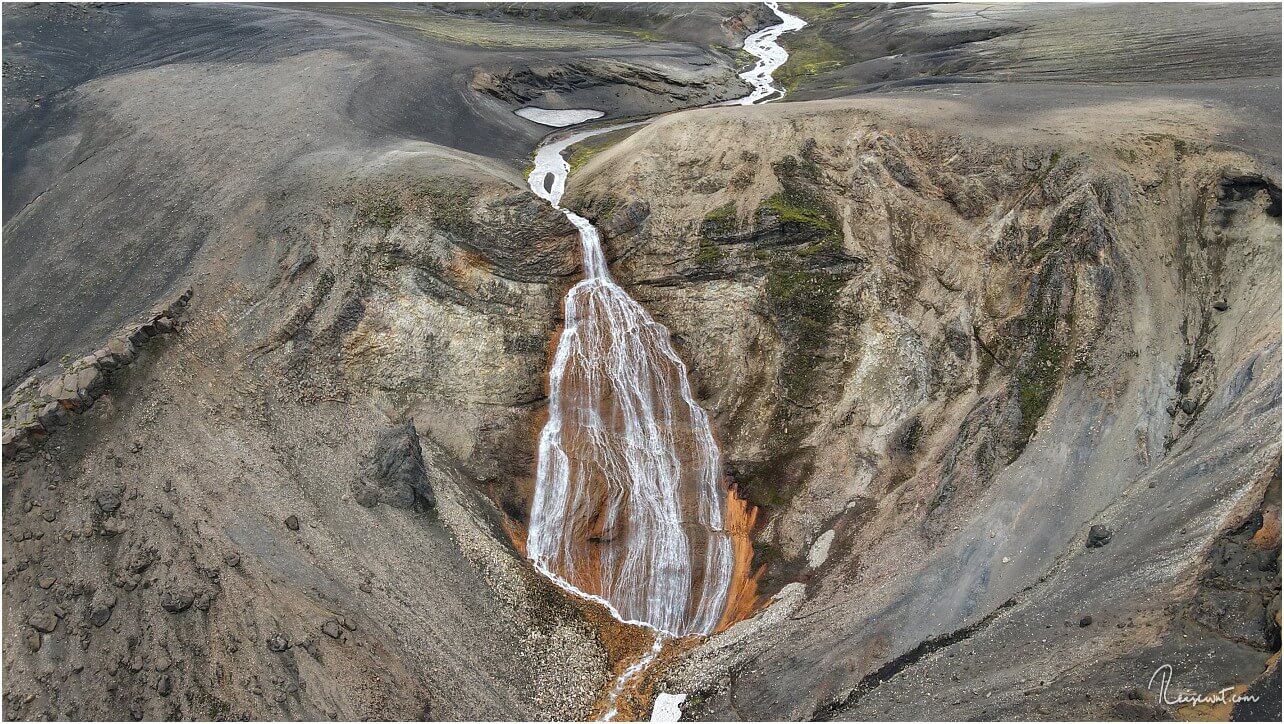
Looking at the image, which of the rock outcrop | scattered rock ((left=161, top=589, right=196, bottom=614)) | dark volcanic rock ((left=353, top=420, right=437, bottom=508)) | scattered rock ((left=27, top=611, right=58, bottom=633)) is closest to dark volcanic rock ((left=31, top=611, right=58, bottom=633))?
scattered rock ((left=27, top=611, right=58, bottom=633))

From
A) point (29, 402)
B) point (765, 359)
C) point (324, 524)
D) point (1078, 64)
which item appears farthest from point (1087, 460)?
point (29, 402)

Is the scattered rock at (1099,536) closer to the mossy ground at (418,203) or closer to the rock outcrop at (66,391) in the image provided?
the mossy ground at (418,203)

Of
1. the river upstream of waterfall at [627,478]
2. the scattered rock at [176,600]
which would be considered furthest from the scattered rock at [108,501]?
the river upstream of waterfall at [627,478]

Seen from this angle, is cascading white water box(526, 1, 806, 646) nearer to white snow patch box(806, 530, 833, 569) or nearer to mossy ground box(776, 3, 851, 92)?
white snow patch box(806, 530, 833, 569)

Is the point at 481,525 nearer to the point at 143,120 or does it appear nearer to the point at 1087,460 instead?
the point at 1087,460

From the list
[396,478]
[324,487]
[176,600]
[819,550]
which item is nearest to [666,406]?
[819,550]

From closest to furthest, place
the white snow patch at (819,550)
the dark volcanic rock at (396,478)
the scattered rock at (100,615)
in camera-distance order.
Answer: the scattered rock at (100,615)
the dark volcanic rock at (396,478)
the white snow patch at (819,550)

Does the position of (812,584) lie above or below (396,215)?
below

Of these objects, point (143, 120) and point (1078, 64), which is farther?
point (1078, 64)
